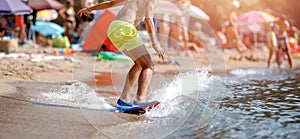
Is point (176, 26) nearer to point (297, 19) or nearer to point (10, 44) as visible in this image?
point (10, 44)

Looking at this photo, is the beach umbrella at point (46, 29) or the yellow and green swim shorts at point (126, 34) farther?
the beach umbrella at point (46, 29)

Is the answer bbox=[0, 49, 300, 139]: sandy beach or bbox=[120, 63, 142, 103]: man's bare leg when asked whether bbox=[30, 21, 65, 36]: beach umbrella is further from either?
bbox=[120, 63, 142, 103]: man's bare leg

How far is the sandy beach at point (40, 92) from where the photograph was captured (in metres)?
3.82

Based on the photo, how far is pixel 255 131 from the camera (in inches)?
154

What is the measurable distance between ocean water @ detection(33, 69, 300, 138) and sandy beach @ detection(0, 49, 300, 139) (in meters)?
0.18

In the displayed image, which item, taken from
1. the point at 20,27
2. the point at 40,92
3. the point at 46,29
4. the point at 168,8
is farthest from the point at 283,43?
the point at 40,92

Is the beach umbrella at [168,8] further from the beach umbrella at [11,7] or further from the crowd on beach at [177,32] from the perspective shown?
the beach umbrella at [11,7]

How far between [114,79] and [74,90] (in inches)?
101

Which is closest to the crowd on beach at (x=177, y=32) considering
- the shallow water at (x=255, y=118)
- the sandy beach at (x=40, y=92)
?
the sandy beach at (x=40, y=92)

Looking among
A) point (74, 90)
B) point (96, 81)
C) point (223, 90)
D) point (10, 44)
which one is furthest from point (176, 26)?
point (74, 90)

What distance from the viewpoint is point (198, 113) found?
4883 mm

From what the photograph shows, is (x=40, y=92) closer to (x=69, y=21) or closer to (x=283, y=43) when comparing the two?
(x=69, y=21)

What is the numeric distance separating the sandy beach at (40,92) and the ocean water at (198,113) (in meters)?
0.18

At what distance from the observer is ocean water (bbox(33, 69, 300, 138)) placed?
3.93m
